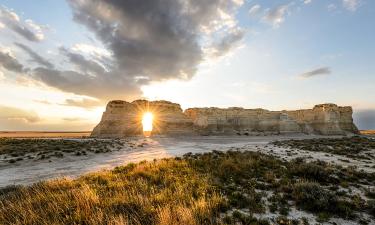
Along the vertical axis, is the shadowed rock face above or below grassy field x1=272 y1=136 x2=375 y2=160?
above

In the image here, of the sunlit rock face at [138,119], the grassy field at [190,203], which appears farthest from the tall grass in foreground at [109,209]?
the sunlit rock face at [138,119]

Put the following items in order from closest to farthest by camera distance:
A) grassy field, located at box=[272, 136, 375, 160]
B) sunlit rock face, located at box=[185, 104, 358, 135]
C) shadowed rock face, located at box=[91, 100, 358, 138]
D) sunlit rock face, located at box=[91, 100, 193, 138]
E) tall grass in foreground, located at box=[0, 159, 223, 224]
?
tall grass in foreground, located at box=[0, 159, 223, 224], grassy field, located at box=[272, 136, 375, 160], sunlit rock face, located at box=[91, 100, 193, 138], shadowed rock face, located at box=[91, 100, 358, 138], sunlit rock face, located at box=[185, 104, 358, 135]

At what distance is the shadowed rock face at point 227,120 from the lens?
72.6 meters

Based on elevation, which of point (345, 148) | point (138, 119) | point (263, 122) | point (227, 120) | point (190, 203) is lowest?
point (345, 148)

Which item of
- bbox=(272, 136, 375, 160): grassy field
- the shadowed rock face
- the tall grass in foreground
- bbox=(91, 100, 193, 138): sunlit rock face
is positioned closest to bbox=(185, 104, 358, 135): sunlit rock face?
the shadowed rock face

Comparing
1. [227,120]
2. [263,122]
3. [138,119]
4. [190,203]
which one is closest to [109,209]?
[190,203]

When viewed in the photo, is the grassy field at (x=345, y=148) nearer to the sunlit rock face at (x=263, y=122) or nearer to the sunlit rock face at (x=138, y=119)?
the sunlit rock face at (x=263, y=122)

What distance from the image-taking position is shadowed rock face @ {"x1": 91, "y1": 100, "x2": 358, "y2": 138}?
72562 mm

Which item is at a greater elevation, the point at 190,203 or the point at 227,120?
the point at 227,120

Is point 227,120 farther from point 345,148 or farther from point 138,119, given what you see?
point 345,148

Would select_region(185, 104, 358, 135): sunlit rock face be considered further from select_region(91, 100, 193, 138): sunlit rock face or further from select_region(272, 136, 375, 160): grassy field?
select_region(272, 136, 375, 160): grassy field

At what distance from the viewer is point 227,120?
80062 millimetres

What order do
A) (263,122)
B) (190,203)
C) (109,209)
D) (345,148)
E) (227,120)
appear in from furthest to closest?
(263,122), (227,120), (345,148), (190,203), (109,209)

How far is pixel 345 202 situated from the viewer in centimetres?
762
